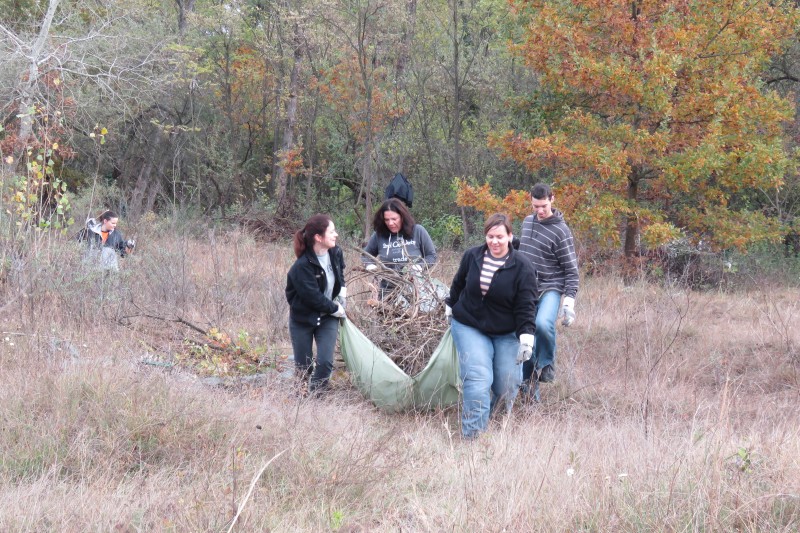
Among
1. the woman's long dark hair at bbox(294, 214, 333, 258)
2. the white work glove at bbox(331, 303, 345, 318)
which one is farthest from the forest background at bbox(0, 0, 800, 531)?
the woman's long dark hair at bbox(294, 214, 333, 258)

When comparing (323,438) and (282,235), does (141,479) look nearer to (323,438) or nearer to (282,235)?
(323,438)

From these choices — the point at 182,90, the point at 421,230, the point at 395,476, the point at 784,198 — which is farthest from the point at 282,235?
the point at 395,476

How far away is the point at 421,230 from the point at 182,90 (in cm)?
1638

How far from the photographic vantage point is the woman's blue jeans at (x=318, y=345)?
6.40 m

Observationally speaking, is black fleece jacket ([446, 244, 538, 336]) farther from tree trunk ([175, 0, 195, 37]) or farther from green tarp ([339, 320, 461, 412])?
tree trunk ([175, 0, 195, 37])

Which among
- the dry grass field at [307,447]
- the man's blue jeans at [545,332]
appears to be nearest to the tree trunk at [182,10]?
the dry grass field at [307,447]

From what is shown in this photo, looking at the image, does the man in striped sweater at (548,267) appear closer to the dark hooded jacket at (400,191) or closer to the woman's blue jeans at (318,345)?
the woman's blue jeans at (318,345)

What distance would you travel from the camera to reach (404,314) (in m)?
7.00

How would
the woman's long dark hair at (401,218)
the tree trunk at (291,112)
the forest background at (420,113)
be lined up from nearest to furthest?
the woman's long dark hair at (401,218)
the forest background at (420,113)
the tree trunk at (291,112)

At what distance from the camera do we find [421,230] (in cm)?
756

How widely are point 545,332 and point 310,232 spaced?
6.31ft

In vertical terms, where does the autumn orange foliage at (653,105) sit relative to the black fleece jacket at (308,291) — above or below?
above

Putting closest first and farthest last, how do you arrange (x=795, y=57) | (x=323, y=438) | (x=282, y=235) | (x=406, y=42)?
(x=323, y=438), (x=795, y=57), (x=406, y=42), (x=282, y=235)

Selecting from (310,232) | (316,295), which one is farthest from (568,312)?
(310,232)
